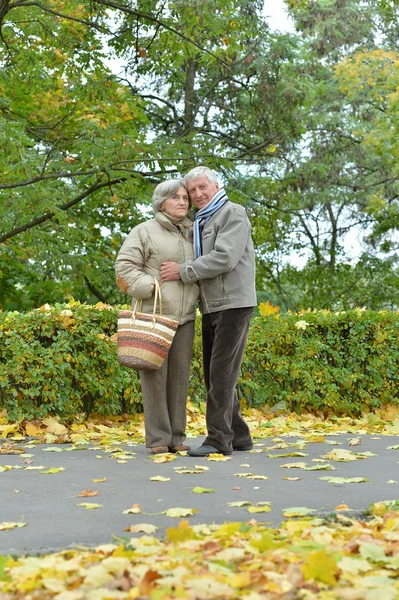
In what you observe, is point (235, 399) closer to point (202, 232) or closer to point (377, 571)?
point (202, 232)

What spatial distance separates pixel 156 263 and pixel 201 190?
26.1 inches

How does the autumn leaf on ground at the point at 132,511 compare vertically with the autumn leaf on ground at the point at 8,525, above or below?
above

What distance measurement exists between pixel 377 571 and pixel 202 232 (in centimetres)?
361

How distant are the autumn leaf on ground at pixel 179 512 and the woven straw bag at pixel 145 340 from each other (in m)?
1.85

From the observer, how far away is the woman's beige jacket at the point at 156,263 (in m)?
6.16

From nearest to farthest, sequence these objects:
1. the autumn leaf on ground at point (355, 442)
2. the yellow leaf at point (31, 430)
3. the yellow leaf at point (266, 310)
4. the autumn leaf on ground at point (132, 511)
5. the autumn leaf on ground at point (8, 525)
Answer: the autumn leaf on ground at point (8, 525) < the autumn leaf on ground at point (132, 511) < the autumn leaf on ground at point (355, 442) < the yellow leaf at point (31, 430) < the yellow leaf at point (266, 310)

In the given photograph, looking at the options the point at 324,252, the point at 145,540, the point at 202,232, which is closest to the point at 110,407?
the point at 202,232

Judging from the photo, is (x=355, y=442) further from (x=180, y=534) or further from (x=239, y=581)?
(x=239, y=581)

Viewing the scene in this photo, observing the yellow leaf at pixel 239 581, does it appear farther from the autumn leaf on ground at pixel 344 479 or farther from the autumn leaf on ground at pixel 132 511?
the autumn leaf on ground at pixel 344 479

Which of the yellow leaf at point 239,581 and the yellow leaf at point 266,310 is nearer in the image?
the yellow leaf at point 239,581

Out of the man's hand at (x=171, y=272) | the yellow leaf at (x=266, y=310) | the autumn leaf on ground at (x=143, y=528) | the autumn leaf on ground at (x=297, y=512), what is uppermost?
the yellow leaf at (x=266, y=310)

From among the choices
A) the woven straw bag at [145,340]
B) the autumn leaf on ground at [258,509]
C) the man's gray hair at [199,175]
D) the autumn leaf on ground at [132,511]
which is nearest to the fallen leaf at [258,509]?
the autumn leaf on ground at [258,509]

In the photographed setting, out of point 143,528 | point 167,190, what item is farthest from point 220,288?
point 143,528

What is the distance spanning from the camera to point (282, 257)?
25.9 metres
